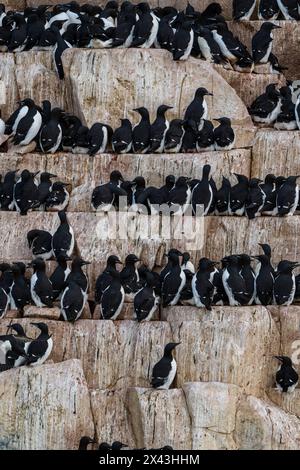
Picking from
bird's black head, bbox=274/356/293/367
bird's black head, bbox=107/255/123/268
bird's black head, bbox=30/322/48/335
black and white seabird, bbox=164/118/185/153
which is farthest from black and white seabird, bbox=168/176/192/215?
bird's black head, bbox=30/322/48/335

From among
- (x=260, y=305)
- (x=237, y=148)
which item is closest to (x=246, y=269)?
(x=260, y=305)

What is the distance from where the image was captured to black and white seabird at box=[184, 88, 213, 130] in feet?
120

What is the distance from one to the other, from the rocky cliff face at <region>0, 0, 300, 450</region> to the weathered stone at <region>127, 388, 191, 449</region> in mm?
Result: 13

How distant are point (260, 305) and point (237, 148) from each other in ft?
12.1

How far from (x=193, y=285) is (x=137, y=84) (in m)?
4.64

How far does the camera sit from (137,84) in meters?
36.8

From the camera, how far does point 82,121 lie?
3684 cm

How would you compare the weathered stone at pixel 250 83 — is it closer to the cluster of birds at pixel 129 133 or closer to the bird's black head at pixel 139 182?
the cluster of birds at pixel 129 133

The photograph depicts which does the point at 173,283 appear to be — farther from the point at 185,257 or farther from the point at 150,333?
the point at 150,333

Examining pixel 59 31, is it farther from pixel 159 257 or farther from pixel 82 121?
pixel 159 257

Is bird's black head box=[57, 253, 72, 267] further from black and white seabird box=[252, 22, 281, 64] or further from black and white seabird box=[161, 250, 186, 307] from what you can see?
black and white seabird box=[252, 22, 281, 64]

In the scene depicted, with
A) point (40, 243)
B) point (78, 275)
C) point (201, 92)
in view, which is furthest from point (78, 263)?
point (201, 92)

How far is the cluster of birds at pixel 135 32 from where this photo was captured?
3709 cm

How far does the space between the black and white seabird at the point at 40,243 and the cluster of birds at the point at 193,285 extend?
3.17 ft
